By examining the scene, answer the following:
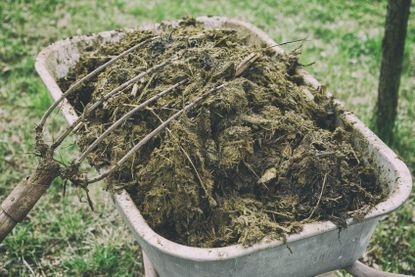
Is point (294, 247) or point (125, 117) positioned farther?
point (125, 117)

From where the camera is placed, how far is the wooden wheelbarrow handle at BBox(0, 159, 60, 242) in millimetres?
1693

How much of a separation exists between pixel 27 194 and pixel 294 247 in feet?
3.00

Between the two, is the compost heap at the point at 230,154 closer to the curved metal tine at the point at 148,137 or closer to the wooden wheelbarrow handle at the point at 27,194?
the curved metal tine at the point at 148,137

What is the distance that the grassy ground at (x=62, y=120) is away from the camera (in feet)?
8.95

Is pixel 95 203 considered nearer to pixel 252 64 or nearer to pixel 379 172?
pixel 252 64

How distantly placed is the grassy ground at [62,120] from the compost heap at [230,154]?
481 mm

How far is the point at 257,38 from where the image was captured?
2.54 metres

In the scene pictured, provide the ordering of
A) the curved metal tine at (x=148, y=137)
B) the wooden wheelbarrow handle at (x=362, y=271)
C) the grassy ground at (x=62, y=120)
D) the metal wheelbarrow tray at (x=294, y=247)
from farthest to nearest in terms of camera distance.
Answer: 1. the grassy ground at (x=62, y=120)
2. the wooden wheelbarrow handle at (x=362, y=271)
3. the curved metal tine at (x=148, y=137)
4. the metal wheelbarrow tray at (x=294, y=247)

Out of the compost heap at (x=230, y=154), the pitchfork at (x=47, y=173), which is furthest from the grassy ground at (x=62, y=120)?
the compost heap at (x=230, y=154)

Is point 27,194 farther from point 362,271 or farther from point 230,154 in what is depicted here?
point 362,271

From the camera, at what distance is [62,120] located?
141 inches

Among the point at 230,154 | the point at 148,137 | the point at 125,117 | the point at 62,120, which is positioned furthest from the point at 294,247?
the point at 62,120

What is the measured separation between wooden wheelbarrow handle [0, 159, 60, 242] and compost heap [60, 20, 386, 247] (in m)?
0.19

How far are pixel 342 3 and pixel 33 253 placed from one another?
377 cm
